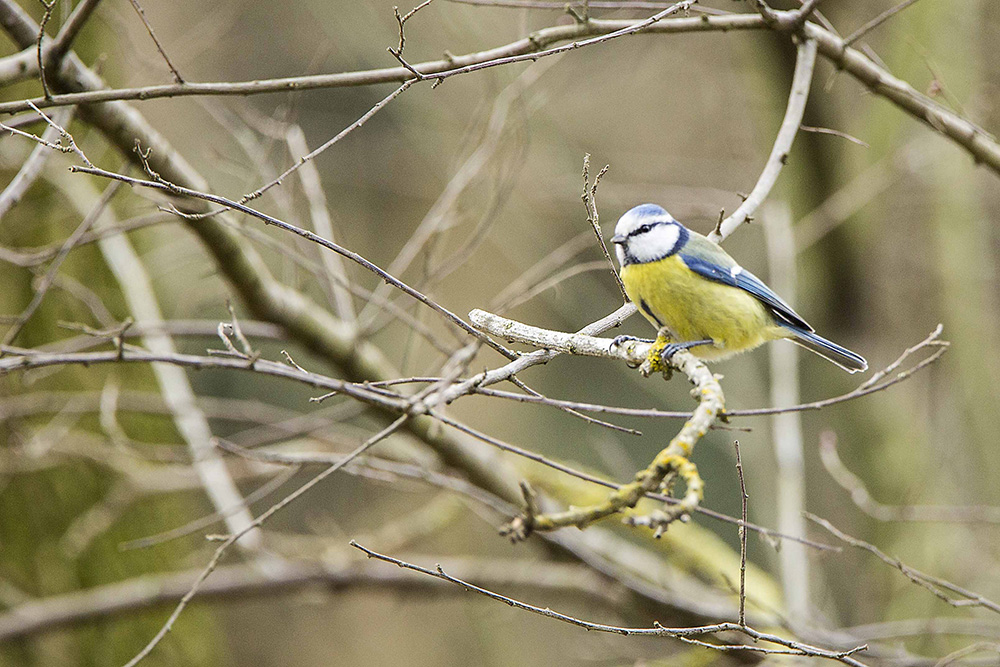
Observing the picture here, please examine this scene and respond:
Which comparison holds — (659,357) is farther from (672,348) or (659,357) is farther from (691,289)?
(691,289)

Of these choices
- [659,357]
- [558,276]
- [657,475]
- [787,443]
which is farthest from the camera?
[787,443]

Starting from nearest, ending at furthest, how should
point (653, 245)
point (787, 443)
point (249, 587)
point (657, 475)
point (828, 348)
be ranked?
point (657, 475) → point (653, 245) → point (828, 348) → point (249, 587) → point (787, 443)

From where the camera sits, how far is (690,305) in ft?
7.80

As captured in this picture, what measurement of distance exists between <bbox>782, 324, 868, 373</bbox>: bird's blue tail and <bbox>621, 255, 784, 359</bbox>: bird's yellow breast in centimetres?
26

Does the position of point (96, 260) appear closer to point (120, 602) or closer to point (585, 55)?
point (120, 602)

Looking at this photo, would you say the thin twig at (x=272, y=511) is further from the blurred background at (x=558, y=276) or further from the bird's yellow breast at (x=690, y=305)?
the bird's yellow breast at (x=690, y=305)

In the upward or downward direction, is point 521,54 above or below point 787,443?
above

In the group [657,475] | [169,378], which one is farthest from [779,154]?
[169,378]

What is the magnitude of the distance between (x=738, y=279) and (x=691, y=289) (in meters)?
0.21

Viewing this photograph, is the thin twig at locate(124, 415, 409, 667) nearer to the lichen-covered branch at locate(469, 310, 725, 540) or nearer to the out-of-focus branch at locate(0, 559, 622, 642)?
the lichen-covered branch at locate(469, 310, 725, 540)

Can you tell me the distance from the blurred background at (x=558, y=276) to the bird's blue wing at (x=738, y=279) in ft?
1.26

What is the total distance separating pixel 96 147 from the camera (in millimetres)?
3930

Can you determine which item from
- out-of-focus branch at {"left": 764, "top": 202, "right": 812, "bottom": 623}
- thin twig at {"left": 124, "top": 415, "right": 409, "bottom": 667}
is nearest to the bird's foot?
thin twig at {"left": 124, "top": 415, "right": 409, "bottom": 667}

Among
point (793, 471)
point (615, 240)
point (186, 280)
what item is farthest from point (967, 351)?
point (186, 280)
